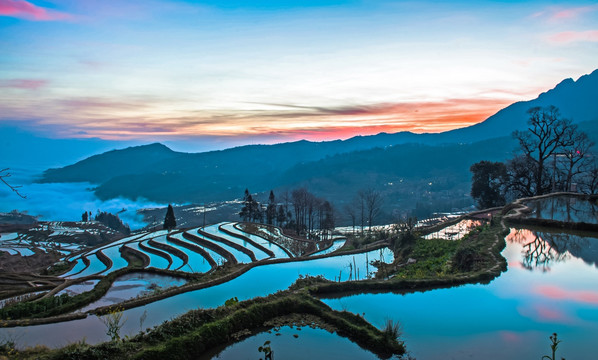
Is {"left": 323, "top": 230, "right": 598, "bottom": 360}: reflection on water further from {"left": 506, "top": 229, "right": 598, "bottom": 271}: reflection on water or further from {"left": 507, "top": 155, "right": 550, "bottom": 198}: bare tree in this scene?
{"left": 507, "top": 155, "right": 550, "bottom": 198}: bare tree

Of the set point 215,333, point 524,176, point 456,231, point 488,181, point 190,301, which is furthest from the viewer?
point 488,181

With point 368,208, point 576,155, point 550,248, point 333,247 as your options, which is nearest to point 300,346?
point 550,248

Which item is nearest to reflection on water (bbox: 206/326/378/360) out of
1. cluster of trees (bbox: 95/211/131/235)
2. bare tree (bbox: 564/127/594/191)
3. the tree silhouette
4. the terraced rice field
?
the terraced rice field

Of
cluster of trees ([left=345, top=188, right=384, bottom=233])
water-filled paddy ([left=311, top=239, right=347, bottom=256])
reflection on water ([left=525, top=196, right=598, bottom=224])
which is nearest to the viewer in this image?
reflection on water ([left=525, top=196, right=598, bottom=224])

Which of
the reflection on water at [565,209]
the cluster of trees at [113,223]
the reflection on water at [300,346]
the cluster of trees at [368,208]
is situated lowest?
the cluster of trees at [113,223]

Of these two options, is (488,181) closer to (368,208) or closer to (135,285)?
(368,208)

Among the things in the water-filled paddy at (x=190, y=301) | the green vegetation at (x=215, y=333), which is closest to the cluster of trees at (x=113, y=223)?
the water-filled paddy at (x=190, y=301)

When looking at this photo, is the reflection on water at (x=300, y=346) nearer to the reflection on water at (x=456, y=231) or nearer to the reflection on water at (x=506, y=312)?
the reflection on water at (x=506, y=312)

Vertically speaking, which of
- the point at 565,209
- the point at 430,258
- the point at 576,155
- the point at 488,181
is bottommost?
the point at 430,258
